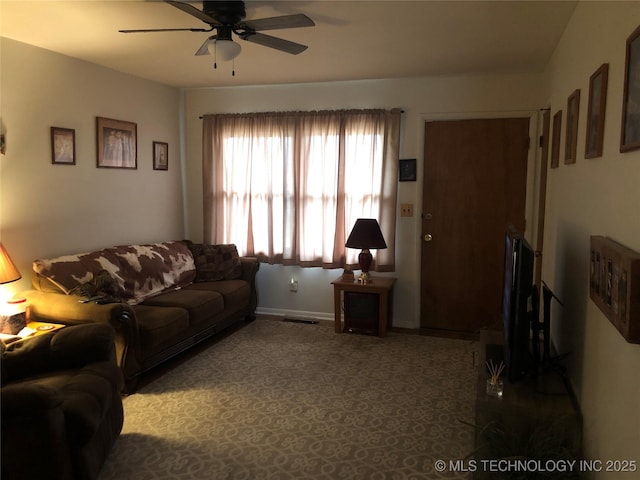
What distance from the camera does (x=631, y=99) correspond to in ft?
4.98

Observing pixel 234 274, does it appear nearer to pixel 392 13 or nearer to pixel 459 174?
pixel 459 174

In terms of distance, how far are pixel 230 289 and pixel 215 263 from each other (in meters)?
0.48

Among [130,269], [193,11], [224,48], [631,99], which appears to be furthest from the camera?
[130,269]

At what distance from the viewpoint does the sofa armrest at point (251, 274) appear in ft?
16.0

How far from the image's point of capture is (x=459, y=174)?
4492mm

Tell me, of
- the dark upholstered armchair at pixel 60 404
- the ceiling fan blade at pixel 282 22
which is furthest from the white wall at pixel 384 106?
the dark upholstered armchair at pixel 60 404

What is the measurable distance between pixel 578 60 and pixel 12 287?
4049 mm

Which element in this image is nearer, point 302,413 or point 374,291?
point 302,413

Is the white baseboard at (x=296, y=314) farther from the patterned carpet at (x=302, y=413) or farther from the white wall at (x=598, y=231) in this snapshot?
the white wall at (x=598, y=231)

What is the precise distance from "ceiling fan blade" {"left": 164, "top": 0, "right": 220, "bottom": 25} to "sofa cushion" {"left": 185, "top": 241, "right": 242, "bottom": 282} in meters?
2.64

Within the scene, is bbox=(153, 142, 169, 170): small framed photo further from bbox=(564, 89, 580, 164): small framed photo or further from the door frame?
bbox=(564, 89, 580, 164): small framed photo

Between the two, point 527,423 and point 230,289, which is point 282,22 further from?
point 230,289

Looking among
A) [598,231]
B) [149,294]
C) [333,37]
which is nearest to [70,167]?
[149,294]

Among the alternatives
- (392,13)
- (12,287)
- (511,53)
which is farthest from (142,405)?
(511,53)
